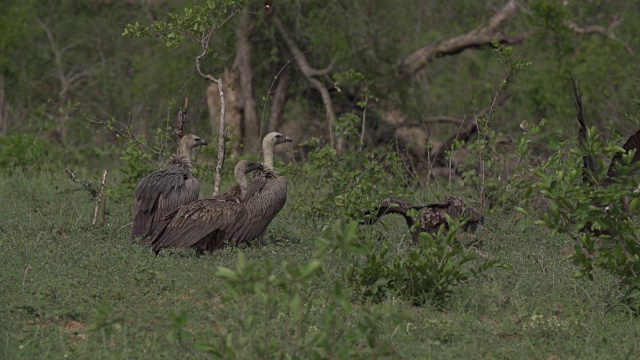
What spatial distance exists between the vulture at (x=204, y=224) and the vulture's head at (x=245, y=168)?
0.44m

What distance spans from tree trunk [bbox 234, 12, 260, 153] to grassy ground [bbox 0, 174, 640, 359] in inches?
281

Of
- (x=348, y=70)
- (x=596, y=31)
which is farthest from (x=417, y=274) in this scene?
(x=596, y=31)

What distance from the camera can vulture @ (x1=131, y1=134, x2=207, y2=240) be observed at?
9.27 meters

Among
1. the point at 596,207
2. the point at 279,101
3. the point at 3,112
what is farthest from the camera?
the point at 3,112

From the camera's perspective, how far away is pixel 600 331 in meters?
6.39

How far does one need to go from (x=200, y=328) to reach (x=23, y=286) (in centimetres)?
118

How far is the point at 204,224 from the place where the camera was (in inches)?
345

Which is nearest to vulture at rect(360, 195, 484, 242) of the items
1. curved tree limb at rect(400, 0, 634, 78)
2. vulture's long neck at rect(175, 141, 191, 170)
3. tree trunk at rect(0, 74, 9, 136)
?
vulture's long neck at rect(175, 141, 191, 170)

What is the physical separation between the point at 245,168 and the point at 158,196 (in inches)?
30.4

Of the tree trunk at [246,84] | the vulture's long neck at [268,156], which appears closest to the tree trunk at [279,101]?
the tree trunk at [246,84]

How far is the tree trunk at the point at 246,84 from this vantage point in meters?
16.1

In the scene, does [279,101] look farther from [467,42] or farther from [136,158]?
[136,158]

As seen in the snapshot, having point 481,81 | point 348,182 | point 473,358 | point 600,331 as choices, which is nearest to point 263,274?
point 473,358

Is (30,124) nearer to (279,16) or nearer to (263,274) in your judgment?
(279,16)
